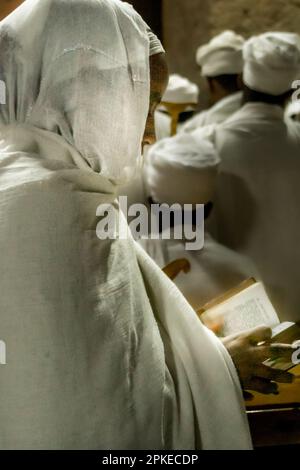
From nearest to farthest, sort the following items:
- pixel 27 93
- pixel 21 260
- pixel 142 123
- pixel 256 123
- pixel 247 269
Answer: pixel 21 260 → pixel 27 93 → pixel 142 123 → pixel 247 269 → pixel 256 123

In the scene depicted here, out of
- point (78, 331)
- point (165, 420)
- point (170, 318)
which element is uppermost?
point (78, 331)

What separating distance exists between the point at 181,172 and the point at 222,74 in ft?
5.69

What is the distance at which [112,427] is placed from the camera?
4.36 feet

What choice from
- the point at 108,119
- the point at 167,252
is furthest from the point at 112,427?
the point at 167,252

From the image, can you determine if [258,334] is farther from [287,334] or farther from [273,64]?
[273,64]

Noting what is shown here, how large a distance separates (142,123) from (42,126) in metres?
0.22

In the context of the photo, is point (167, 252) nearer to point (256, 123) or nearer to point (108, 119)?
point (256, 123)

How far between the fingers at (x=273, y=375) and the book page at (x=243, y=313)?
0.24m

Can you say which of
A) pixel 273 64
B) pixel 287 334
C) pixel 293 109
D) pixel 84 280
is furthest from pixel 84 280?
pixel 293 109

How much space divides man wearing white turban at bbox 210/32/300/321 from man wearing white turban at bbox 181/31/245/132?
70 cm

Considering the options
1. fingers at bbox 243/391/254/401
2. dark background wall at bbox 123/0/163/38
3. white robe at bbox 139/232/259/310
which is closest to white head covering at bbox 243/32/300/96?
white robe at bbox 139/232/259/310

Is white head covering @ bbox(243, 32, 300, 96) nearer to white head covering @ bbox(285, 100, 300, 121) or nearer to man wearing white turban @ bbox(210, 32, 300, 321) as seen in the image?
man wearing white turban @ bbox(210, 32, 300, 321)

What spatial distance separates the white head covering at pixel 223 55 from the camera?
4109mm

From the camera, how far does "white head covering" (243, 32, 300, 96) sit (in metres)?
3.31
